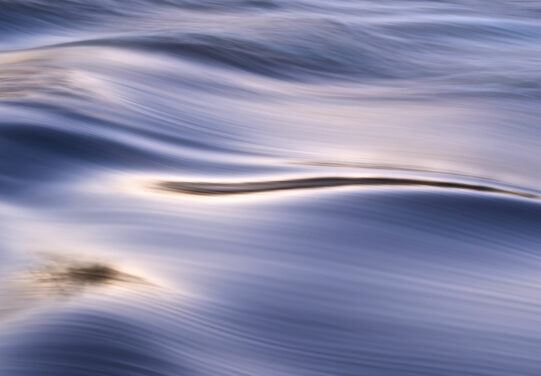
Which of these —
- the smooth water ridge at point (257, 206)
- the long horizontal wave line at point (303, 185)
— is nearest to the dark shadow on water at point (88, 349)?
the smooth water ridge at point (257, 206)

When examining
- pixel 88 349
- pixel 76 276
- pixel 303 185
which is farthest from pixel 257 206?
pixel 88 349

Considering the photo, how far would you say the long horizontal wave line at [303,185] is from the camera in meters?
1.65

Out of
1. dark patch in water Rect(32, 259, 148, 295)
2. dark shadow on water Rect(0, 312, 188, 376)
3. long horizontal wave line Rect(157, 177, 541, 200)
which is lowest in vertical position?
dark shadow on water Rect(0, 312, 188, 376)

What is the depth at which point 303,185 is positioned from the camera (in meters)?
1.68

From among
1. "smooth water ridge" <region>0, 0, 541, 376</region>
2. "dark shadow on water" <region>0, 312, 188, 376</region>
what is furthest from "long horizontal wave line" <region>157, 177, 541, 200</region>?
"dark shadow on water" <region>0, 312, 188, 376</region>

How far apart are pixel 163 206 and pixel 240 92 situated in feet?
3.22

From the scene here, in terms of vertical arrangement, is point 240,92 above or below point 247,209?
above

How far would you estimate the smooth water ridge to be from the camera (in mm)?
1092

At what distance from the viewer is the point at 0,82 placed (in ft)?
7.13

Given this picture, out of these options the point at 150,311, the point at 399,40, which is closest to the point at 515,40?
the point at 399,40

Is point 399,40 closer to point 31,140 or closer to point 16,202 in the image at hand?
point 31,140

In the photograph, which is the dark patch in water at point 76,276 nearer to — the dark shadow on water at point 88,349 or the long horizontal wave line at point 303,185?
the dark shadow on water at point 88,349

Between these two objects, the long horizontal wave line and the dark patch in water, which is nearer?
the dark patch in water

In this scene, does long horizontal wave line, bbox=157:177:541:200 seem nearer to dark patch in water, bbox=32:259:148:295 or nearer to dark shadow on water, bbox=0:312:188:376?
dark patch in water, bbox=32:259:148:295
